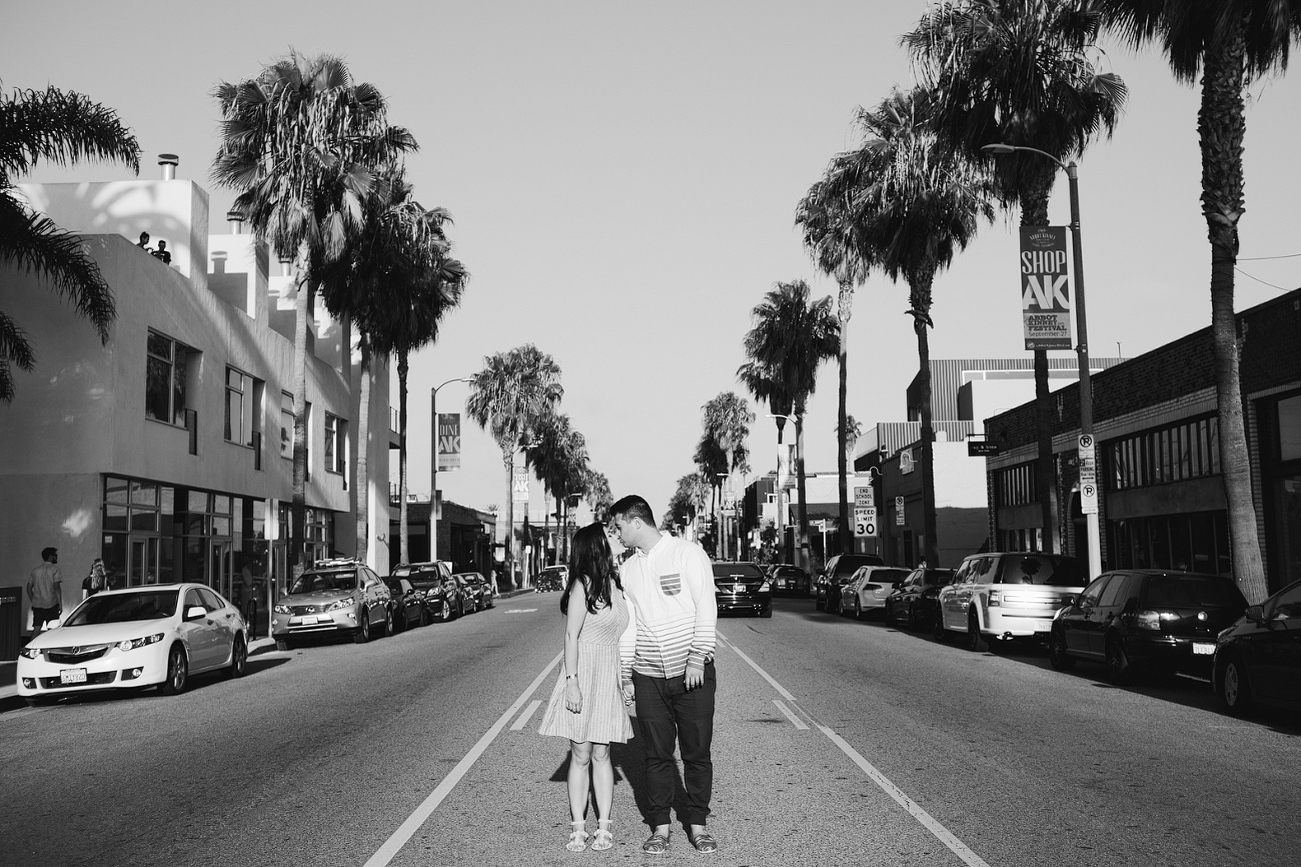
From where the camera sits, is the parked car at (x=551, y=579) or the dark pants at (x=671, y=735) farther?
the parked car at (x=551, y=579)

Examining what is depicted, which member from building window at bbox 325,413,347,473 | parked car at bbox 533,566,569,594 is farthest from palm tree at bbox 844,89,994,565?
parked car at bbox 533,566,569,594

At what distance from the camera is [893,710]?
13336 millimetres

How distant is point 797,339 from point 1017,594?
3296 cm

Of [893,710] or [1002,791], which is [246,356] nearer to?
[893,710]

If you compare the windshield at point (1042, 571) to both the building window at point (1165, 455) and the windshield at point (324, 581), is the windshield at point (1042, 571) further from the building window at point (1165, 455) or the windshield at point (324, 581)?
the windshield at point (324, 581)

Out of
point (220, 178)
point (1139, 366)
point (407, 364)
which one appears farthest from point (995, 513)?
point (220, 178)

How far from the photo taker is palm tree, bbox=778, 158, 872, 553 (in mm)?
37781

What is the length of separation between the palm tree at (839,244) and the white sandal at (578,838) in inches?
1191

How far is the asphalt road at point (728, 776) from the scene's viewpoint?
7.21 m

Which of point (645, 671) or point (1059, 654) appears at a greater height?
point (645, 671)

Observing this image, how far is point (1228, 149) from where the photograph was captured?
17.7 m

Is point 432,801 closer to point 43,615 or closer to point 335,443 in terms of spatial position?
point 43,615

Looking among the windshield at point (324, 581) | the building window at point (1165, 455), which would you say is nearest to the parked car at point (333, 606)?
the windshield at point (324, 581)

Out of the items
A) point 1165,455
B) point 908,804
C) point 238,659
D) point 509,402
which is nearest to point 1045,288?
point 1165,455
